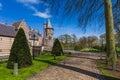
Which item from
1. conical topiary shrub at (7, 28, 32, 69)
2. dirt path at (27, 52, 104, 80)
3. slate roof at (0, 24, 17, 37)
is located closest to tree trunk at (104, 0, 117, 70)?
dirt path at (27, 52, 104, 80)

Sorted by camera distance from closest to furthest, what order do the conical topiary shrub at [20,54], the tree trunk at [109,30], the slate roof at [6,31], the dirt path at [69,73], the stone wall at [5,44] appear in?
the dirt path at [69,73], the tree trunk at [109,30], the conical topiary shrub at [20,54], the stone wall at [5,44], the slate roof at [6,31]

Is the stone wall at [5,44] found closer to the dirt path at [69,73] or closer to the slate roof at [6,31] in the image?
the slate roof at [6,31]

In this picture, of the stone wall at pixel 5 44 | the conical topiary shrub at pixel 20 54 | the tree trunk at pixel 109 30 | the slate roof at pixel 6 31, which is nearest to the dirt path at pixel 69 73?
the tree trunk at pixel 109 30

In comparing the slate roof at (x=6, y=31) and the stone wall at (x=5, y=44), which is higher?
the slate roof at (x=6, y=31)

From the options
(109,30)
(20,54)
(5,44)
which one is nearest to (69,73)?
(109,30)

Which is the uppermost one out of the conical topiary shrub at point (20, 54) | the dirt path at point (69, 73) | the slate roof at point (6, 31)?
the slate roof at point (6, 31)

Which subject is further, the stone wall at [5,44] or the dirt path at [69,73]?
the stone wall at [5,44]

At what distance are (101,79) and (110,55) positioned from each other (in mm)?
4404

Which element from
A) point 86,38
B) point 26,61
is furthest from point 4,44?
point 86,38

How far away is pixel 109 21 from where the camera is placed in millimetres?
12906

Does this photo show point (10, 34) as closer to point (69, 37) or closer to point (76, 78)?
point (76, 78)

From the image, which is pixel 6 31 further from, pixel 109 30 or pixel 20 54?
pixel 109 30

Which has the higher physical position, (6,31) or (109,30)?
(6,31)

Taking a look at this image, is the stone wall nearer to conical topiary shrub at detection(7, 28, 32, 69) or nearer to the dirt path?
conical topiary shrub at detection(7, 28, 32, 69)
